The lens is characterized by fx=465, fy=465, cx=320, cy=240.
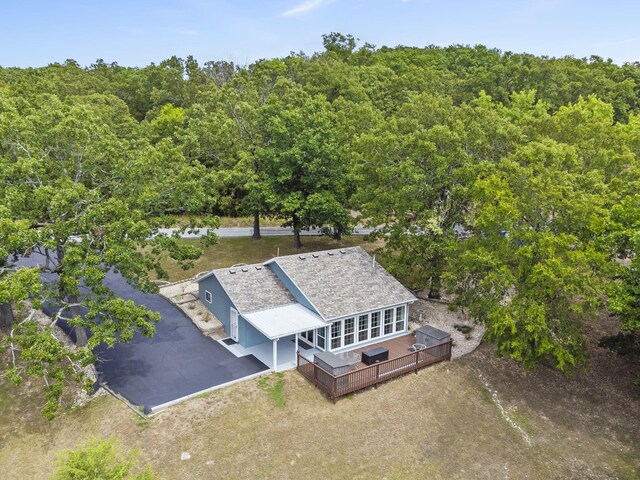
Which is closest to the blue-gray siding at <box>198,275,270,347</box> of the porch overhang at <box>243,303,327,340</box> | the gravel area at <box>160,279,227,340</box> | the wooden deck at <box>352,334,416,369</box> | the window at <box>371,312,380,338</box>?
the gravel area at <box>160,279,227,340</box>

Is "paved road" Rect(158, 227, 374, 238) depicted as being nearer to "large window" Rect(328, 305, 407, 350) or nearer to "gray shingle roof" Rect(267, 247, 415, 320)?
"gray shingle roof" Rect(267, 247, 415, 320)

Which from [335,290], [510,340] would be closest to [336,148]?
[335,290]

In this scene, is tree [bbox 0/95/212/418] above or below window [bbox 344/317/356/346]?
above

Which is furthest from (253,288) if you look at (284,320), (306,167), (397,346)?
(306,167)

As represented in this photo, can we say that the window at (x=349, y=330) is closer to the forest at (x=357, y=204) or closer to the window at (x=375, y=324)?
the window at (x=375, y=324)

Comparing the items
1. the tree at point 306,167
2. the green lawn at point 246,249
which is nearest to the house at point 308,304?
the green lawn at point 246,249

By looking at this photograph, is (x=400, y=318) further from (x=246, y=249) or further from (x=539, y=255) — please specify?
(x=246, y=249)

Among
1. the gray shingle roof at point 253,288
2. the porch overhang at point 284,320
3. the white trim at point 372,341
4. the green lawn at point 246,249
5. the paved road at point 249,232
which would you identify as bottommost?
the white trim at point 372,341
